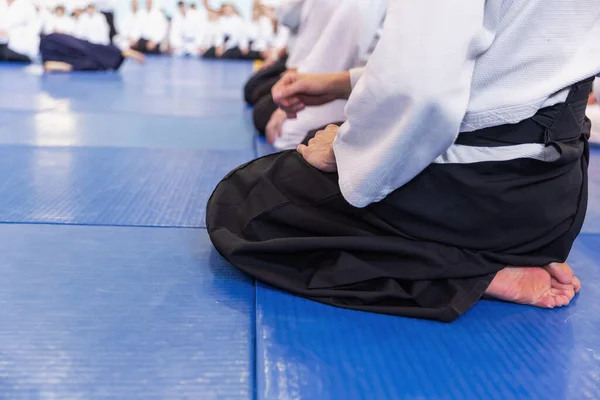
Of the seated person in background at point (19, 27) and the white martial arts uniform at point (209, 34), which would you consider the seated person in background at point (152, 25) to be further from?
the seated person in background at point (19, 27)

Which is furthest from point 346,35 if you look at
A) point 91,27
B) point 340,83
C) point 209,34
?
point 209,34

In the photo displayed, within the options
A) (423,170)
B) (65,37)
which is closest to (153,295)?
(423,170)

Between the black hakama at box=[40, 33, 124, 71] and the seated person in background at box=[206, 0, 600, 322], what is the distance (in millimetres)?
5068

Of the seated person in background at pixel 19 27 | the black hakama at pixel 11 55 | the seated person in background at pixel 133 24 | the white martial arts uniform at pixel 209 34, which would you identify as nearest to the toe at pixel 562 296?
the black hakama at pixel 11 55

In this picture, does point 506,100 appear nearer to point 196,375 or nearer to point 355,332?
point 355,332

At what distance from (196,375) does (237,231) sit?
1.54ft

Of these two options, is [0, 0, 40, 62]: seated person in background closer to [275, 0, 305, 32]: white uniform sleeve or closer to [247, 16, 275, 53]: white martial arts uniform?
[247, 16, 275, 53]: white martial arts uniform

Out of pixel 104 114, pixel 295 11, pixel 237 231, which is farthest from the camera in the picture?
pixel 104 114

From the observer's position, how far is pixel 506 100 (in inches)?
41.7

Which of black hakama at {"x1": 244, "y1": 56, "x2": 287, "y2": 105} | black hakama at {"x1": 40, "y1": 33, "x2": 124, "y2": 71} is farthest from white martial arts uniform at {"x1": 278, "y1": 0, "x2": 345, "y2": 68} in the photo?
black hakama at {"x1": 40, "y1": 33, "x2": 124, "y2": 71}

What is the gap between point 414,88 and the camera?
94 centimetres

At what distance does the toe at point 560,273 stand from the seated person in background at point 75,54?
5.53m

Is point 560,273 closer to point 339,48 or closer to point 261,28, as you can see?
point 339,48

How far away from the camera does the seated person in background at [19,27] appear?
295 inches
